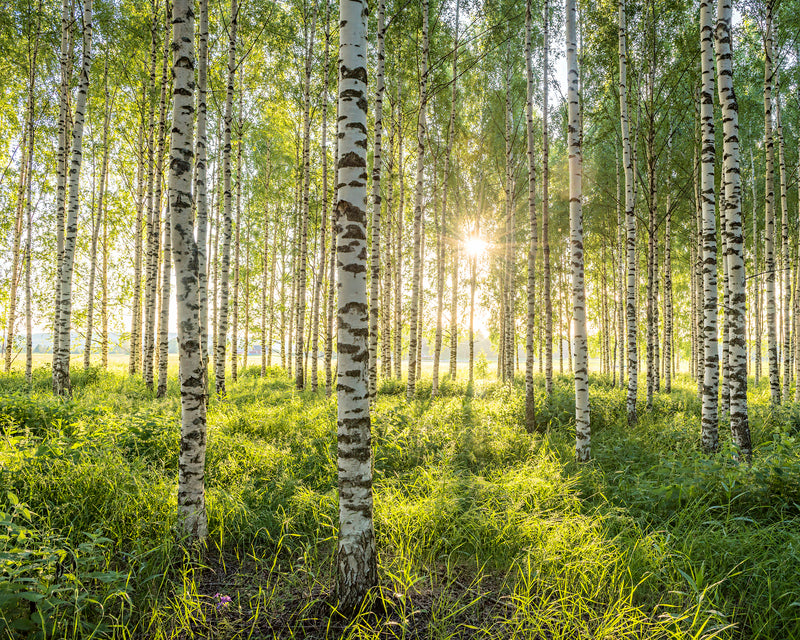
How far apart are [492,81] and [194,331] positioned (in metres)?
14.6

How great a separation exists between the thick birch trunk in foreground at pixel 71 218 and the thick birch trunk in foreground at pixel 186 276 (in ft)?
19.8

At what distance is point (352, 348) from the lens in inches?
106

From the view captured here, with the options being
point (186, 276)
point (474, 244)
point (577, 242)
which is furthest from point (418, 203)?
point (474, 244)

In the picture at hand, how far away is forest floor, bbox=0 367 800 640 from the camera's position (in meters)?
2.56

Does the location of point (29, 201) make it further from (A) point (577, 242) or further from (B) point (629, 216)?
(B) point (629, 216)

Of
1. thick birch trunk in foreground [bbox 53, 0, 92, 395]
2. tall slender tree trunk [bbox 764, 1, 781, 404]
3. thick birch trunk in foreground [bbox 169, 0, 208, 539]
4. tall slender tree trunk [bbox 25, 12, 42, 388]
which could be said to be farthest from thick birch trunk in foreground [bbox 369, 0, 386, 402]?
tall slender tree trunk [bbox 25, 12, 42, 388]

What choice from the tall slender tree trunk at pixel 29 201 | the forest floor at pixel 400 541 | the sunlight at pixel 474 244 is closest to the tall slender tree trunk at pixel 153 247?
the tall slender tree trunk at pixel 29 201

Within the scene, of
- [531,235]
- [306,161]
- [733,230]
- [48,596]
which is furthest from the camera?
[306,161]

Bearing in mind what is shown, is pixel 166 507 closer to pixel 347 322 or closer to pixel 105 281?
pixel 347 322

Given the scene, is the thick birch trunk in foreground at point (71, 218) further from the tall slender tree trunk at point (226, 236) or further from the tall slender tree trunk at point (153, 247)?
the tall slender tree trunk at point (226, 236)

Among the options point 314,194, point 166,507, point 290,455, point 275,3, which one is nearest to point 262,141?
point 314,194

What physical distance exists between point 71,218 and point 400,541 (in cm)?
875

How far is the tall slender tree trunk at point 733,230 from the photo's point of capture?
553cm

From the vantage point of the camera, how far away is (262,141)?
17109 mm
